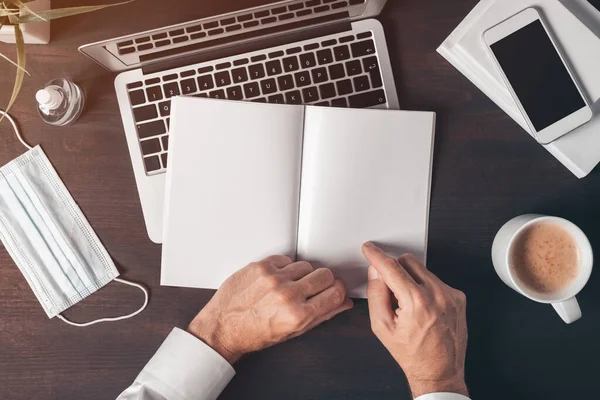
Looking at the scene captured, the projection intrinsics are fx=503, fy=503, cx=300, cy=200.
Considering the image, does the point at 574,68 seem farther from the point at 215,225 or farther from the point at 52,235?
the point at 52,235

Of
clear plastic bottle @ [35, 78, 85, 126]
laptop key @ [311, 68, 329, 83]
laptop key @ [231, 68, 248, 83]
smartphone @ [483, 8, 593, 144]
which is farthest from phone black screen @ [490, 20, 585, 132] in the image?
clear plastic bottle @ [35, 78, 85, 126]

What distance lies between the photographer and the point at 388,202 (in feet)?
2.23

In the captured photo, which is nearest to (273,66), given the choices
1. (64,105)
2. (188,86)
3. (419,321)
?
(188,86)

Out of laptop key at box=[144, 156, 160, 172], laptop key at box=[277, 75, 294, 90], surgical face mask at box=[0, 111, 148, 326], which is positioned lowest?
surgical face mask at box=[0, 111, 148, 326]

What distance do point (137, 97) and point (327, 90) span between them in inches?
10.4

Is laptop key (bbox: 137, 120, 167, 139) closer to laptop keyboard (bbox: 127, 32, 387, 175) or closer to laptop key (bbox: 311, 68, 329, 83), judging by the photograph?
laptop keyboard (bbox: 127, 32, 387, 175)

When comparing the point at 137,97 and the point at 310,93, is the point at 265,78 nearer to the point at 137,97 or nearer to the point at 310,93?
the point at 310,93

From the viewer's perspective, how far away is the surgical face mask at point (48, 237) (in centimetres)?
71

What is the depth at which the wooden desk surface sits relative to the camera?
721 millimetres

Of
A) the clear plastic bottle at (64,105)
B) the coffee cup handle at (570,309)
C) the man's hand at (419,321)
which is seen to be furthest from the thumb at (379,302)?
the clear plastic bottle at (64,105)

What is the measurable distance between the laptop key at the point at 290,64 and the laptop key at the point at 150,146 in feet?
0.67

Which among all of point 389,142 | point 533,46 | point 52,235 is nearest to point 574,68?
point 533,46

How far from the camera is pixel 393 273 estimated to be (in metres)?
0.63

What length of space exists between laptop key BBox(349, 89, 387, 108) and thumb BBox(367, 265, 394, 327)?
226 mm
